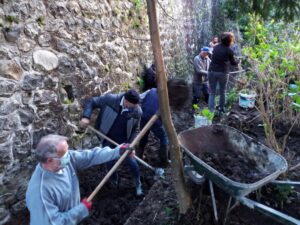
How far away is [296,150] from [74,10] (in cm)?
404

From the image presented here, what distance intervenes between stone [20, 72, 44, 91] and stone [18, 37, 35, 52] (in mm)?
277

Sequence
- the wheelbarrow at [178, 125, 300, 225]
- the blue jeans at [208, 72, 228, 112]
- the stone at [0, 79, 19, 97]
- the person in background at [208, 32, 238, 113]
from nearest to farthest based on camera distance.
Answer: the wheelbarrow at [178, 125, 300, 225] → the stone at [0, 79, 19, 97] → the person in background at [208, 32, 238, 113] → the blue jeans at [208, 72, 228, 112]

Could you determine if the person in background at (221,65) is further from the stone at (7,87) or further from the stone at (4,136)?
the stone at (4,136)

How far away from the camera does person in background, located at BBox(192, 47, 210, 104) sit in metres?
7.76

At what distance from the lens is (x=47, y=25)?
3.73 metres

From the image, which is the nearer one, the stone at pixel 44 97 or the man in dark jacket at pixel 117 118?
the stone at pixel 44 97

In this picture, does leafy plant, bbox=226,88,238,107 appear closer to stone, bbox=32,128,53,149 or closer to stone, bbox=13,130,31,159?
stone, bbox=32,128,53,149

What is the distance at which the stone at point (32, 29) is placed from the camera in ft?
11.3

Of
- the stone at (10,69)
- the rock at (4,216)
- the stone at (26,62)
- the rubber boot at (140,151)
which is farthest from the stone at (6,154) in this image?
the rubber boot at (140,151)

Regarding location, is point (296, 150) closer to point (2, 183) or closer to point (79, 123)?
point (79, 123)

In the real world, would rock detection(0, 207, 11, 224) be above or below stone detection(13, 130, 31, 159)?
below

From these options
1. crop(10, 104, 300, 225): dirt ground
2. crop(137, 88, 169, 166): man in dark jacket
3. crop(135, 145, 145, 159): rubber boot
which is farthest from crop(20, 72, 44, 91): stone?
crop(135, 145, 145, 159): rubber boot

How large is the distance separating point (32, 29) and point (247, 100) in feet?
16.4

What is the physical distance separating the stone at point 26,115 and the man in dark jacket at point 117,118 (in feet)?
2.25
